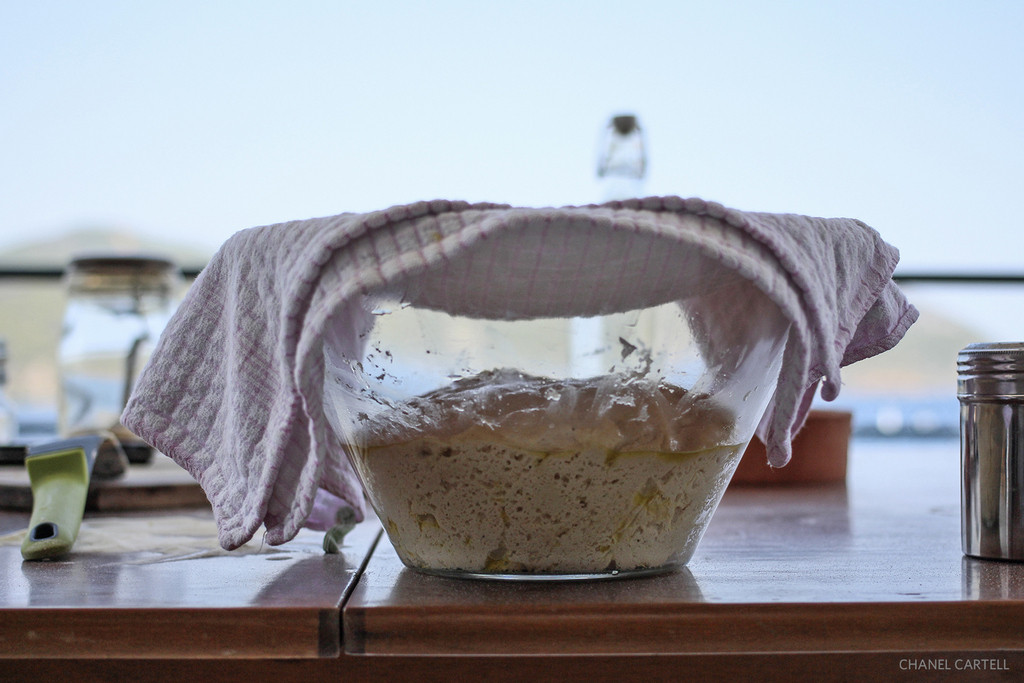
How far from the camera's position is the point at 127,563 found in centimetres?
51

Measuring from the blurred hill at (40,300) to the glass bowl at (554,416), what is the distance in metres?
1.51

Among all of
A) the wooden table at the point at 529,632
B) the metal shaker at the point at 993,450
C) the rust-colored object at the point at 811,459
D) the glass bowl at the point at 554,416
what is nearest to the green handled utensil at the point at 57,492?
the wooden table at the point at 529,632

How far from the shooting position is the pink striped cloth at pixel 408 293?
34 cm

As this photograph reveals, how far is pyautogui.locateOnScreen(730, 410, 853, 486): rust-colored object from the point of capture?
1.00m

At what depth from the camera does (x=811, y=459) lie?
1034 mm

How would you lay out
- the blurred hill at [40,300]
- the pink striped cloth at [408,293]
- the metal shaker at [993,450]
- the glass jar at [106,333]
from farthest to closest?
the blurred hill at [40,300] → the glass jar at [106,333] → the metal shaker at [993,450] → the pink striped cloth at [408,293]

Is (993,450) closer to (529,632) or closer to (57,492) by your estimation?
(529,632)

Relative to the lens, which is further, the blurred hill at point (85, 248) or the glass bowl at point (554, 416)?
the blurred hill at point (85, 248)

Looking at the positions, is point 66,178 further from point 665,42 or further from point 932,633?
point 932,633

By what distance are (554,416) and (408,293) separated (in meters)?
0.09

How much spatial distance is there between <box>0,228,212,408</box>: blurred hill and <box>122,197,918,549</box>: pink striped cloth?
1428mm

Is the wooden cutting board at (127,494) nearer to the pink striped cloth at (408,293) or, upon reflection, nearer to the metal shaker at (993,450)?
the pink striped cloth at (408,293)

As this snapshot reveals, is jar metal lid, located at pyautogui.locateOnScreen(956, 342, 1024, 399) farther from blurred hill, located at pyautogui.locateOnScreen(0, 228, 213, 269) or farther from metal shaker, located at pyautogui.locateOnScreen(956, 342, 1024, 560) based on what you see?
blurred hill, located at pyautogui.locateOnScreen(0, 228, 213, 269)

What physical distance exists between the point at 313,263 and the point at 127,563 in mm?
269
